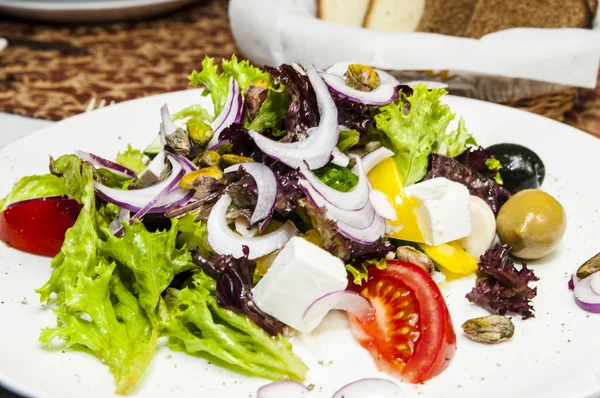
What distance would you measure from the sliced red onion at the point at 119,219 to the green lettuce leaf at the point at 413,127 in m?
0.87

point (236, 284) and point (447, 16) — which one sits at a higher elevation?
point (236, 284)

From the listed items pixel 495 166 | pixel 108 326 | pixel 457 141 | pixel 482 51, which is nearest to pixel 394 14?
pixel 482 51

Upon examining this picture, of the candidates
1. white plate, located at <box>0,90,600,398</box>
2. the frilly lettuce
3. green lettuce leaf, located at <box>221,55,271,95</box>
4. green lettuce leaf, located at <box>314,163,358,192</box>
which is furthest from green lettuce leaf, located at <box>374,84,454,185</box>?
green lettuce leaf, located at <box>221,55,271,95</box>

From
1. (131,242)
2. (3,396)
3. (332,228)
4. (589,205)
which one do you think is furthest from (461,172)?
(3,396)

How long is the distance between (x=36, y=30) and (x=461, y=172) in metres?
3.70

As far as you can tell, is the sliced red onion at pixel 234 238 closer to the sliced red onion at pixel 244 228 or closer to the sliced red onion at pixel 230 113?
the sliced red onion at pixel 244 228

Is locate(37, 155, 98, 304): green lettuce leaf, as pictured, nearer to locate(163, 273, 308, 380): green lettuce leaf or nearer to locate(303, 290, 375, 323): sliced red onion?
locate(163, 273, 308, 380): green lettuce leaf

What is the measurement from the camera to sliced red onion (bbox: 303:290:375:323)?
1.89 metres

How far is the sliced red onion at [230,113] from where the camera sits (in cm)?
238

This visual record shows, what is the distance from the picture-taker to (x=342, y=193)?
2.11 meters

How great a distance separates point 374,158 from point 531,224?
54cm

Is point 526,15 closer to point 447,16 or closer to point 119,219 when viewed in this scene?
point 447,16

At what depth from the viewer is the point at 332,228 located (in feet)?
6.52

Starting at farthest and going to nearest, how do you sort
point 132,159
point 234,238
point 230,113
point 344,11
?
1. point 344,11
2. point 132,159
3. point 230,113
4. point 234,238
